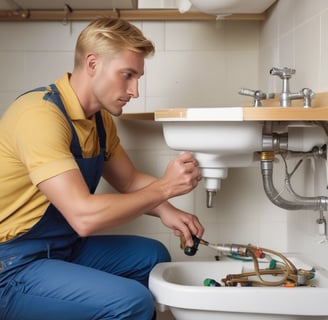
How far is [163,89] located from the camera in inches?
70.7

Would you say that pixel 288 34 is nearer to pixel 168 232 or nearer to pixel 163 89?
pixel 163 89

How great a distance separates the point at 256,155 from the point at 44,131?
529 millimetres

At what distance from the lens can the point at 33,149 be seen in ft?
3.54

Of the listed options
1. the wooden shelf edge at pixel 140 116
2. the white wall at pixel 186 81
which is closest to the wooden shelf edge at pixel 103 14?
the white wall at pixel 186 81

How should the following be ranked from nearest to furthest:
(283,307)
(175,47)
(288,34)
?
1. (283,307)
2. (288,34)
3. (175,47)

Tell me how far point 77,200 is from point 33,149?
154 millimetres

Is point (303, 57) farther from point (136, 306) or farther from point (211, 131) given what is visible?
point (136, 306)

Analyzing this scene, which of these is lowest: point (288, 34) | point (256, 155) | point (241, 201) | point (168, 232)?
point (168, 232)

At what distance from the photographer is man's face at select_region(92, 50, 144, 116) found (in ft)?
4.06

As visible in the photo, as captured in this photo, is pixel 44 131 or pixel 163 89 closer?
pixel 44 131

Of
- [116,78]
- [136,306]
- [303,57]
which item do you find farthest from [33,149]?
[303,57]

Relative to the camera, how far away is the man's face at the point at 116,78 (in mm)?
1237

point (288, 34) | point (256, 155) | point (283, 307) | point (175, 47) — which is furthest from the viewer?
point (175, 47)

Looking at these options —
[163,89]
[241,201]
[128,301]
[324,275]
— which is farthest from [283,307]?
[163,89]
